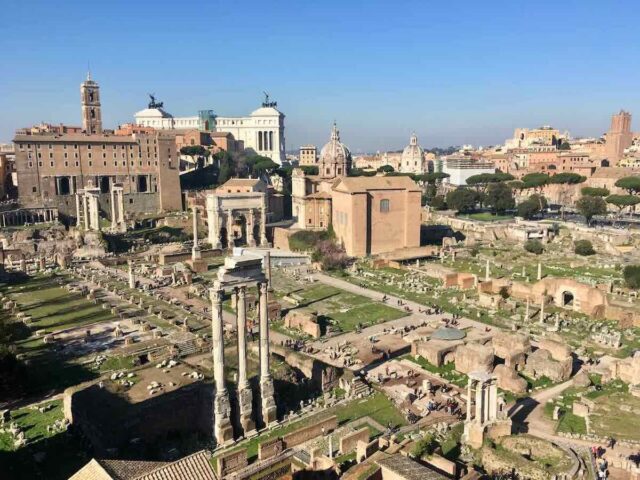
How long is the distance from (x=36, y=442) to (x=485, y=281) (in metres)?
27.4

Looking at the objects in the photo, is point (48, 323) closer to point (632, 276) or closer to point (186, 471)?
point (186, 471)

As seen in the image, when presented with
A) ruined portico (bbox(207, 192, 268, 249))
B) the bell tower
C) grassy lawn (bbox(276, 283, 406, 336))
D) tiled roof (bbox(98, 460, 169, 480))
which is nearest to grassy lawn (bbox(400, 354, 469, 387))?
grassy lawn (bbox(276, 283, 406, 336))

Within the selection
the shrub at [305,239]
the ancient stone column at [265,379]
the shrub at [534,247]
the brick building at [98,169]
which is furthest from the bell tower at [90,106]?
the ancient stone column at [265,379]

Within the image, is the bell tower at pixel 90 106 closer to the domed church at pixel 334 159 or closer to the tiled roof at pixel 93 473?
the domed church at pixel 334 159

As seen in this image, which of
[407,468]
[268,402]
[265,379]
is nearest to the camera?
[407,468]

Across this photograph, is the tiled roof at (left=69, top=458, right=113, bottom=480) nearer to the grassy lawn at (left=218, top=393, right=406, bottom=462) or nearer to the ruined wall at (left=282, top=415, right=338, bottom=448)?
the grassy lawn at (left=218, top=393, right=406, bottom=462)

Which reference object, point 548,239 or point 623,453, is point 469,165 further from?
point 623,453

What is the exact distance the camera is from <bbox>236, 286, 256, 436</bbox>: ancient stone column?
17156mm

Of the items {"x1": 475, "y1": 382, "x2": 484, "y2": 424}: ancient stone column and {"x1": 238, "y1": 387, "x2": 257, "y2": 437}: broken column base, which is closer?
{"x1": 238, "y1": 387, "x2": 257, "y2": 437}: broken column base

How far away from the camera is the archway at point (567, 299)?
33.1 meters

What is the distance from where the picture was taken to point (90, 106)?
230 feet

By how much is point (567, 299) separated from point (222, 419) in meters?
24.9

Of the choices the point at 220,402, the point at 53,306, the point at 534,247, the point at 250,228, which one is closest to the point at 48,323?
the point at 53,306

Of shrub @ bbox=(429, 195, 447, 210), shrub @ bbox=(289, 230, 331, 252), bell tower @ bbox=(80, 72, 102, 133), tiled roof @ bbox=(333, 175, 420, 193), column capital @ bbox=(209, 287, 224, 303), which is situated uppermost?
bell tower @ bbox=(80, 72, 102, 133)
